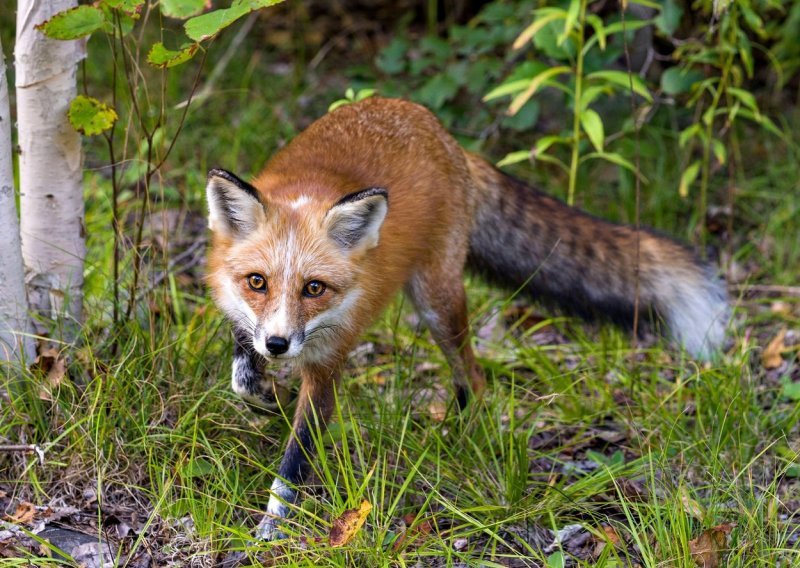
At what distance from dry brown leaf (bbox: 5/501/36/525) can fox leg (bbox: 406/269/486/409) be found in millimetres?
1738

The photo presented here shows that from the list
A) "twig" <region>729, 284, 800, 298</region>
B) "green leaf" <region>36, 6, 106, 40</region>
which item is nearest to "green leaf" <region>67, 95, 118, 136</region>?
"green leaf" <region>36, 6, 106, 40</region>

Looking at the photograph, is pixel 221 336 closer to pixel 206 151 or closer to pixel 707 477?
pixel 707 477

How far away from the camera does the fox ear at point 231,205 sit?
3.30 metres

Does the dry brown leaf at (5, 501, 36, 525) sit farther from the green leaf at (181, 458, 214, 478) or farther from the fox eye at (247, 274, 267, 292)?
the fox eye at (247, 274, 267, 292)

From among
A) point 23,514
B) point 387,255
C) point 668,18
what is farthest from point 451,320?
point 668,18

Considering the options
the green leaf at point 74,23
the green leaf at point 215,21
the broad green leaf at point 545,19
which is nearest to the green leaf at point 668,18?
the broad green leaf at point 545,19

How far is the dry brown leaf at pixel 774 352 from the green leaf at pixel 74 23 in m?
3.51

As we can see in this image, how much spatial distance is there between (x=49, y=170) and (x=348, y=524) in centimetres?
183

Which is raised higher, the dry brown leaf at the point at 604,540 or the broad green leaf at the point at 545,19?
the broad green leaf at the point at 545,19

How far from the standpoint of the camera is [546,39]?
4.84 m

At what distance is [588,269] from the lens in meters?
4.51

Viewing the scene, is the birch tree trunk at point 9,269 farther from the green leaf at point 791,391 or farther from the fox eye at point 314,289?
the green leaf at point 791,391

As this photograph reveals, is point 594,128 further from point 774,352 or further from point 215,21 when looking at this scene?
point 215,21

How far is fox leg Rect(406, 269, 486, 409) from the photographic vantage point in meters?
4.10
